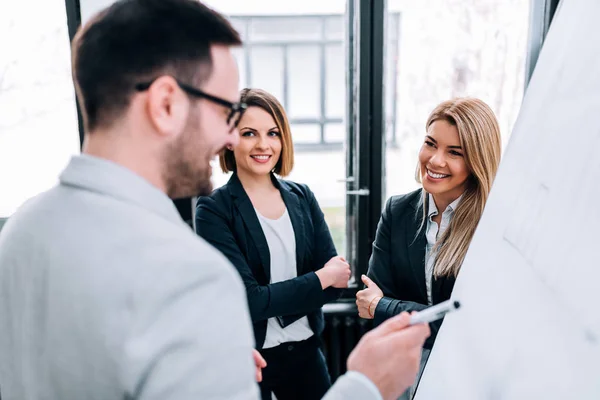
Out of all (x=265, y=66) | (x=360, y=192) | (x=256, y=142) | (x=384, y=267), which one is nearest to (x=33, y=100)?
(x=265, y=66)

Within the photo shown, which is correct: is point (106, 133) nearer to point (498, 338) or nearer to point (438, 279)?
point (498, 338)

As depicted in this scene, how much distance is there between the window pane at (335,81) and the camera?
217cm

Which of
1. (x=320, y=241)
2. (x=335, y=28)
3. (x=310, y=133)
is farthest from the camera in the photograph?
(x=310, y=133)

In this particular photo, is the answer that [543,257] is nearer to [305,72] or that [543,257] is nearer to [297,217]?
[297,217]

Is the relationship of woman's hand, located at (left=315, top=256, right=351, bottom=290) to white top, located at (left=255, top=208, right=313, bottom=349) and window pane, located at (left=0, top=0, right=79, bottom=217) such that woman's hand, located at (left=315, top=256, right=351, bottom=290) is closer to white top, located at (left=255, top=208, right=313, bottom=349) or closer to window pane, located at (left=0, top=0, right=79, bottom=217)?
white top, located at (left=255, top=208, right=313, bottom=349)

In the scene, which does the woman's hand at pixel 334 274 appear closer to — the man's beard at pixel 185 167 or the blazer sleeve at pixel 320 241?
the blazer sleeve at pixel 320 241

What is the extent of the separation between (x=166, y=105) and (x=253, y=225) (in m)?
0.87

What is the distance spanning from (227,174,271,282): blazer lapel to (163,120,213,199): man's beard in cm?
76

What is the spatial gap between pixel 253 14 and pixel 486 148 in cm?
127

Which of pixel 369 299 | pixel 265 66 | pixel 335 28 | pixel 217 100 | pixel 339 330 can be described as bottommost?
pixel 339 330

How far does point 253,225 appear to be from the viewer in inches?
59.4

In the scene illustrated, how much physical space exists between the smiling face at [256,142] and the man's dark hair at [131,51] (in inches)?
33.8

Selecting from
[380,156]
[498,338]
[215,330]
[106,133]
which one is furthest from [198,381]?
[380,156]

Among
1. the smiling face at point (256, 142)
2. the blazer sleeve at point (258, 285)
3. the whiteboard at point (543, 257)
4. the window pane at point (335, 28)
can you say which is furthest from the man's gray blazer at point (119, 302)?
the window pane at point (335, 28)
